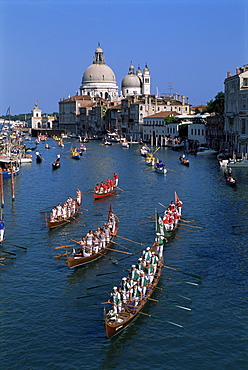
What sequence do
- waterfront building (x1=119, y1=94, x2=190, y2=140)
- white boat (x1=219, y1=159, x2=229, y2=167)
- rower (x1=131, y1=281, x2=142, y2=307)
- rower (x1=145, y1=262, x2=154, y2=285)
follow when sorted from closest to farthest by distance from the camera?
rower (x1=131, y1=281, x2=142, y2=307)
rower (x1=145, y1=262, x2=154, y2=285)
white boat (x1=219, y1=159, x2=229, y2=167)
waterfront building (x1=119, y1=94, x2=190, y2=140)

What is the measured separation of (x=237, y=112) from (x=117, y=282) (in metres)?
61.4

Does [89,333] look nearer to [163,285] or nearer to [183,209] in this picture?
[163,285]

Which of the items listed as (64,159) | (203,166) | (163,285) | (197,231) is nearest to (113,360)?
(163,285)

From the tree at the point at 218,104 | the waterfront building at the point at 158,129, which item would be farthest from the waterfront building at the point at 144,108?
the tree at the point at 218,104

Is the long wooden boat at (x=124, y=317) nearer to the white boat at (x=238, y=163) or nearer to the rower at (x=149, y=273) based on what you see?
the rower at (x=149, y=273)

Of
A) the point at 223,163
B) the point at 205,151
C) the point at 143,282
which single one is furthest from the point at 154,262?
the point at 205,151

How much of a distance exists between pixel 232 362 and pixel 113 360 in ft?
13.8

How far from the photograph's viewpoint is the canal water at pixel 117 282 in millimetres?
19875

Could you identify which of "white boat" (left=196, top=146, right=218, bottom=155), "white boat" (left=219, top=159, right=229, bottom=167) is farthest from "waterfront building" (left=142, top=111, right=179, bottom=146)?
"white boat" (left=219, top=159, right=229, bottom=167)

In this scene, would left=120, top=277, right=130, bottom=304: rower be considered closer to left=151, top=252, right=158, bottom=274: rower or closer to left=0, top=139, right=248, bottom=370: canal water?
left=0, top=139, right=248, bottom=370: canal water

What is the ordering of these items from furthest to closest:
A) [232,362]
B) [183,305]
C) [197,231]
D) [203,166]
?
[203,166] < [197,231] < [183,305] < [232,362]

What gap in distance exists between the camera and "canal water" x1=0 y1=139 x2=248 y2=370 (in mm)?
19875

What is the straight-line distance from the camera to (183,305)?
24.0 metres

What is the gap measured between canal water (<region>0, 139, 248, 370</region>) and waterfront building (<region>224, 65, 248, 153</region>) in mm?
33015
